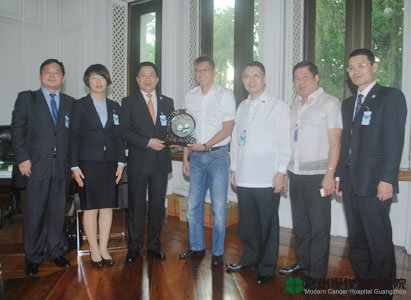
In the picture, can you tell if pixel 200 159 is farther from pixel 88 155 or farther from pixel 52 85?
pixel 52 85

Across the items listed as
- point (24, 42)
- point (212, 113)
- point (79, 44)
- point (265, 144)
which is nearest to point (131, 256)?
point (212, 113)

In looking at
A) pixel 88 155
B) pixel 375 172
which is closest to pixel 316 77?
pixel 375 172

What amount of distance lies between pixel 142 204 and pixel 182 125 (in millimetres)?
740

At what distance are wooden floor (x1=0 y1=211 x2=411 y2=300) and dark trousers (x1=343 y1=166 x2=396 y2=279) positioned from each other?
233 mm

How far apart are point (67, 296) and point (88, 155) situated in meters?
1.00

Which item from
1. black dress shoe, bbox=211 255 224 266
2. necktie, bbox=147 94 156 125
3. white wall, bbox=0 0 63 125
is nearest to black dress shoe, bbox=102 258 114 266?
black dress shoe, bbox=211 255 224 266

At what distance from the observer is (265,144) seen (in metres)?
2.46

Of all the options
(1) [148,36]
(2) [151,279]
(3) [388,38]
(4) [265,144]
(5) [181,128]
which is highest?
(1) [148,36]

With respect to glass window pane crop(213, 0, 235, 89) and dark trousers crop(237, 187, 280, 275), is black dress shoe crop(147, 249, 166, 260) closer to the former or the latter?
dark trousers crop(237, 187, 280, 275)

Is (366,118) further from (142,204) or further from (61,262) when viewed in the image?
(61,262)

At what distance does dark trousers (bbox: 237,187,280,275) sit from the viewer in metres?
2.50

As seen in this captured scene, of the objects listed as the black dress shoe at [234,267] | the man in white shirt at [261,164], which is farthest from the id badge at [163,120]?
the black dress shoe at [234,267]

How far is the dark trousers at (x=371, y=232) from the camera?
214cm

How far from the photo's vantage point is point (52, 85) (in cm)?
274
